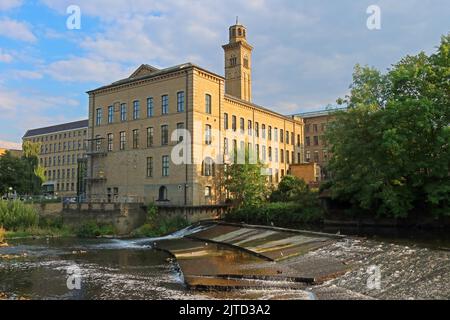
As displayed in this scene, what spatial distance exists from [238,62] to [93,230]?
45.8 metres

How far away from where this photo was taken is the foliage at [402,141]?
2605 cm

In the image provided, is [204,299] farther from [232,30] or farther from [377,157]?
[232,30]

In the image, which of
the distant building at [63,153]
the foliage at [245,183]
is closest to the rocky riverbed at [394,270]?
the foliage at [245,183]

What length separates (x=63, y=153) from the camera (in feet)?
322

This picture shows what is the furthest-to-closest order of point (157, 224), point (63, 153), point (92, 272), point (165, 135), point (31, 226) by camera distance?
point (63, 153) < point (165, 135) < point (157, 224) < point (31, 226) < point (92, 272)

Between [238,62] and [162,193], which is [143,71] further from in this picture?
[238,62]

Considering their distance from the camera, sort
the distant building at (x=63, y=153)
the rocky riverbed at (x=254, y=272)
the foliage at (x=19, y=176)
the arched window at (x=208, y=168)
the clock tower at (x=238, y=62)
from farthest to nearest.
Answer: the distant building at (x=63, y=153)
the clock tower at (x=238, y=62)
the foliage at (x=19, y=176)
the arched window at (x=208, y=168)
the rocky riverbed at (x=254, y=272)

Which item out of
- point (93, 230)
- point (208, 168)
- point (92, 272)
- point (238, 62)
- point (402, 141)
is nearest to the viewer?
point (92, 272)

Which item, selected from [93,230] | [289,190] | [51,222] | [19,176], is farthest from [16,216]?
[19,176]

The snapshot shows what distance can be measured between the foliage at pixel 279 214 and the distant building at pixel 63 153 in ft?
203

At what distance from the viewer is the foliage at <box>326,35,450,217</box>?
26.0 metres

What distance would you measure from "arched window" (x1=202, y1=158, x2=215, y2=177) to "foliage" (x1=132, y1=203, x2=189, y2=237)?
5.64 meters

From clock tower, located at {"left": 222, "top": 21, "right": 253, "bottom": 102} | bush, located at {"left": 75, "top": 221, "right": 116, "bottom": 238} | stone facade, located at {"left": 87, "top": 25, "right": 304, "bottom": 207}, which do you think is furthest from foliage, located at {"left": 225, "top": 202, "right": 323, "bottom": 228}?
clock tower, located at {"left": 222, "top": 21, "right": 253, "bottom": 102}

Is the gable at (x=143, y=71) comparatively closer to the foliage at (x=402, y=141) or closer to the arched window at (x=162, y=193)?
the arched window at (x=162, y=193)
